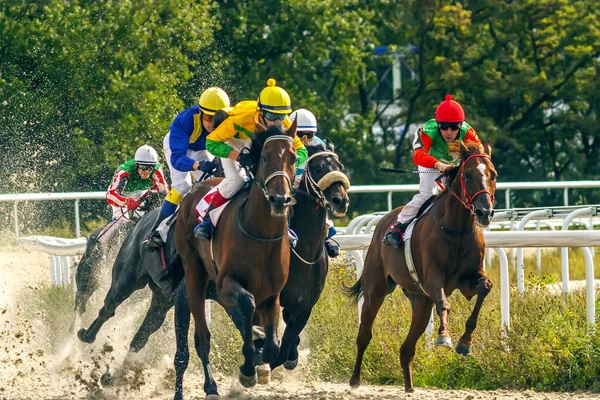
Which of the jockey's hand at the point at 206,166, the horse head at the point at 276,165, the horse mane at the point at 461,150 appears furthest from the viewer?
the jockey's hand at the point at 206,166


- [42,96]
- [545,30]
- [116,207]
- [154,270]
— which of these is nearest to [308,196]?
[154,270]

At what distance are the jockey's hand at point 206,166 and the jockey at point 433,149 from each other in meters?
1.24

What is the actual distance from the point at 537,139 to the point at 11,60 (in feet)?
37.7

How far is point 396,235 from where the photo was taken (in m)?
7.84

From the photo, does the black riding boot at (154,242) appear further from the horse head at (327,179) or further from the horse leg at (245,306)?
the horse leg at (245,306)

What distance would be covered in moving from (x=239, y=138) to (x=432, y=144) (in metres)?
1.44

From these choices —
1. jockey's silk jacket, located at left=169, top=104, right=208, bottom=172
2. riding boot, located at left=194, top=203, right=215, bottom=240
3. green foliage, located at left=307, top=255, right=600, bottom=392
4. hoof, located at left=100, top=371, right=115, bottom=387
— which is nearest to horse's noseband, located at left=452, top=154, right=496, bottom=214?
green foliage, located at left=307, top=255, right=600, bottom=392

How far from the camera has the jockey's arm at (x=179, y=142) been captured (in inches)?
314

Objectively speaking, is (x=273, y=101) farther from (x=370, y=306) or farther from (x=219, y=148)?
(x=370, y=306)

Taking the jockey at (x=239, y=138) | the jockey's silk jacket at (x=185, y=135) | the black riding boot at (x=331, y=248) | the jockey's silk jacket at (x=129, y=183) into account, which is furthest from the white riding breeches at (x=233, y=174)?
the jockey's silk jacket at (x=129, y=183)

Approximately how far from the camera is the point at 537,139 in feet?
83.3

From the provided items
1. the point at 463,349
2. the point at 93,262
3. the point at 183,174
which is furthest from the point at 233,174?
the point at 93,262

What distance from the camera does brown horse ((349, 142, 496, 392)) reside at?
7.10 m

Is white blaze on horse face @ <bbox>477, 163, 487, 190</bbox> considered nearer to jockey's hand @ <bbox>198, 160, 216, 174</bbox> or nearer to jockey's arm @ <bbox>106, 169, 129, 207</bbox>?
jockey's hand @ <bbox>198, 160, 216, 174</bbox>
